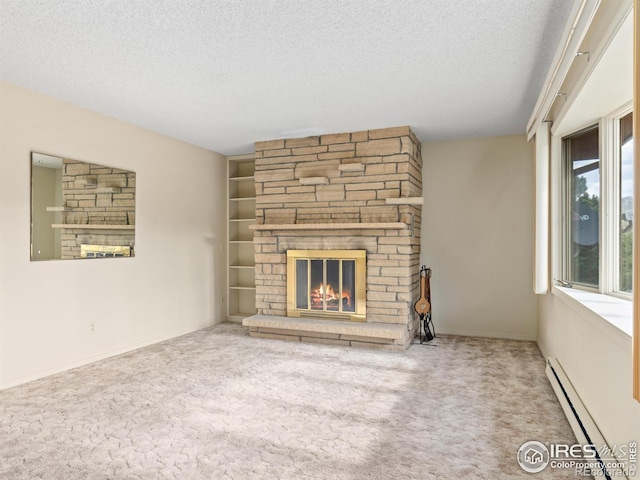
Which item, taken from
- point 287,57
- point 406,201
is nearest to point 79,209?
point 287,57

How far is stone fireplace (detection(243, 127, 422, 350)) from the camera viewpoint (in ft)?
14.8

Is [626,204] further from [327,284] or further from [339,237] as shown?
[327,284]

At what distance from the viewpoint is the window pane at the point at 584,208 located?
10.3 ft

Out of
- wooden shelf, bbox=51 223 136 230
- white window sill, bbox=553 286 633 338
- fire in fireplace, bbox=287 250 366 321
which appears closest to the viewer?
white window sill, bbox=553 286 633 338

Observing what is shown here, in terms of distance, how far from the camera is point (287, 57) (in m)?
2.84

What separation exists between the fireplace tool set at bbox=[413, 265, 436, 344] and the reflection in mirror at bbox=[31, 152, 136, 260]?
3139 millimetres

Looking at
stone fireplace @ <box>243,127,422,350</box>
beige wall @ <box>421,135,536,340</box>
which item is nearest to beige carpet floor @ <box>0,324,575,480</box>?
stone fireplace @ <box>243,127,422,350</box>

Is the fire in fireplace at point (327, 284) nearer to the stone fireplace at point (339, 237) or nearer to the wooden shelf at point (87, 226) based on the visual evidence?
the stone fireplace at point (339, 237)

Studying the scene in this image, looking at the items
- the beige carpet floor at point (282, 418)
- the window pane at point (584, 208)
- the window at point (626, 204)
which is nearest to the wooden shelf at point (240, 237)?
the beige carpet floor at point (282, 418)

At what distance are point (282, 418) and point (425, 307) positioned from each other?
2.39 m

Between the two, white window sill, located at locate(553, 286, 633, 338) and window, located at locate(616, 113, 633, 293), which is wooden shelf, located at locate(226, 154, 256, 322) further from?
window, located at locate(616, 113, 633, 293)

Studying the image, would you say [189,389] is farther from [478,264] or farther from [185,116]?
[478,264]

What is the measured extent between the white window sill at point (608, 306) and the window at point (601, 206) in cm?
10

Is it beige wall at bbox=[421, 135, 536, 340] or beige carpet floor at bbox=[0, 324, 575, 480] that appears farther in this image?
beige wall at bbox=[421, 135, 536, 340]
